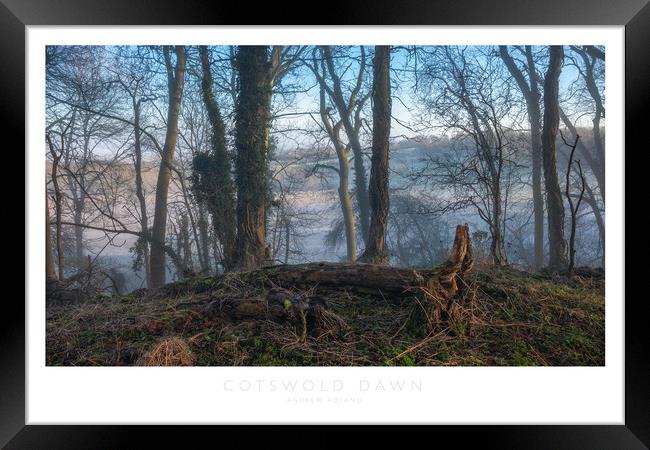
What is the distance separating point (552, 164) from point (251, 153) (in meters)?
3.91

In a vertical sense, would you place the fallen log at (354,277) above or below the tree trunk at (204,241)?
below

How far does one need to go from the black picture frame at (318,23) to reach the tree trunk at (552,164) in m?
2.10

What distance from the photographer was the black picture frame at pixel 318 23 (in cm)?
363

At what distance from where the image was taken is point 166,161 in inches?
250

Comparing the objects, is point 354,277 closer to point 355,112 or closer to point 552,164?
point 552,164

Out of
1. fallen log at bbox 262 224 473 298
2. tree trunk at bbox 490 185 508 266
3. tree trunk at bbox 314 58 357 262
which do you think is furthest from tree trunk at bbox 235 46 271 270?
tree trunk at bbox 490 185 508 266

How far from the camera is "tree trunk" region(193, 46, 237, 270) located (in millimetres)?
6004

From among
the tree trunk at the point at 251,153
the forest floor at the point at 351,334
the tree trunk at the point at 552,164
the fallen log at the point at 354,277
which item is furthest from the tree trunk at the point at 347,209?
the tree trunk at the point at 552,164

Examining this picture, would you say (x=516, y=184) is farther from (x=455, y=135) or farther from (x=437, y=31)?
(x=437, y=31)

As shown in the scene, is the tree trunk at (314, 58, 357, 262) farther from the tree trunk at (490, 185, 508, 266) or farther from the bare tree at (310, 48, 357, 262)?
the tree trunk at (490, 185, 508, 266)

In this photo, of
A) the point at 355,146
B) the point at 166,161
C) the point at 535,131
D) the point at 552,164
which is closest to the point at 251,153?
the point at 166,161

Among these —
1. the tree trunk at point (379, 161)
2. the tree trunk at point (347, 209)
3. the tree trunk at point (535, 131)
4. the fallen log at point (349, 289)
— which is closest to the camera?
the fallen log at point (349, 289)

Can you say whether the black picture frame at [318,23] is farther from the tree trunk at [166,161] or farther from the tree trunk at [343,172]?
the tree trunk at [343,172]
